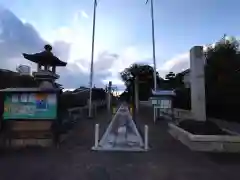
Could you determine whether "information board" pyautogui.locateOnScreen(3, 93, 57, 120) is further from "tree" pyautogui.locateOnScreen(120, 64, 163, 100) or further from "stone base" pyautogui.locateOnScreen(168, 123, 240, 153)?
"tree" pyautogui.locateOnScreen(120, 64, 163, 100)

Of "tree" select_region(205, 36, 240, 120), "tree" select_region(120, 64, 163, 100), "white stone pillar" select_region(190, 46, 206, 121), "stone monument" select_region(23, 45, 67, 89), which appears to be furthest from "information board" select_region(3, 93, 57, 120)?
"tree" select_region(120, 64, 163, 100)

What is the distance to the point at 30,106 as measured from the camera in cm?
1516

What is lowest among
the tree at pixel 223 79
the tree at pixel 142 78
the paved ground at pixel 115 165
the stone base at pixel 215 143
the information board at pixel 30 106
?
the paved ground at pixel 115 165

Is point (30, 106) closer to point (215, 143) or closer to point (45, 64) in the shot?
point (45, 64)

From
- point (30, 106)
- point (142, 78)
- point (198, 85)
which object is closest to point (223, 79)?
point (198, 85)

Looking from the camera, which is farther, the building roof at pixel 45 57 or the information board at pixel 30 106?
the building roof at pixel 45 57

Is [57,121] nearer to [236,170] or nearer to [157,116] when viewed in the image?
[236,170]

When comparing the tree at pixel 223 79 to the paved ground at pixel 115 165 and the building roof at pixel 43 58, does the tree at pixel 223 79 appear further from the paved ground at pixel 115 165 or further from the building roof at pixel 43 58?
the paved ground at pixel 115 165

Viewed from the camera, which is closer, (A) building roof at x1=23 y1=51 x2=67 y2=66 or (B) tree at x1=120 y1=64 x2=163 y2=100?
(A) building roof at x1=23 y1=51 x2=67 y2=66

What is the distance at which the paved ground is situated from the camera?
355 inches

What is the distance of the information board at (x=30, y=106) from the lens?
15095 millimetres

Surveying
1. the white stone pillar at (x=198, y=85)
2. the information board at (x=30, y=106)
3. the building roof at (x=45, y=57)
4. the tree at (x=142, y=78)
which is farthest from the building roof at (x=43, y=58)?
the tree at (x=142, y=78)

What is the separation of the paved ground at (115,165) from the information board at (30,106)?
1983mm

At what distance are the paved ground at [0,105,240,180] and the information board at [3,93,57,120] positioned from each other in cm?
198
